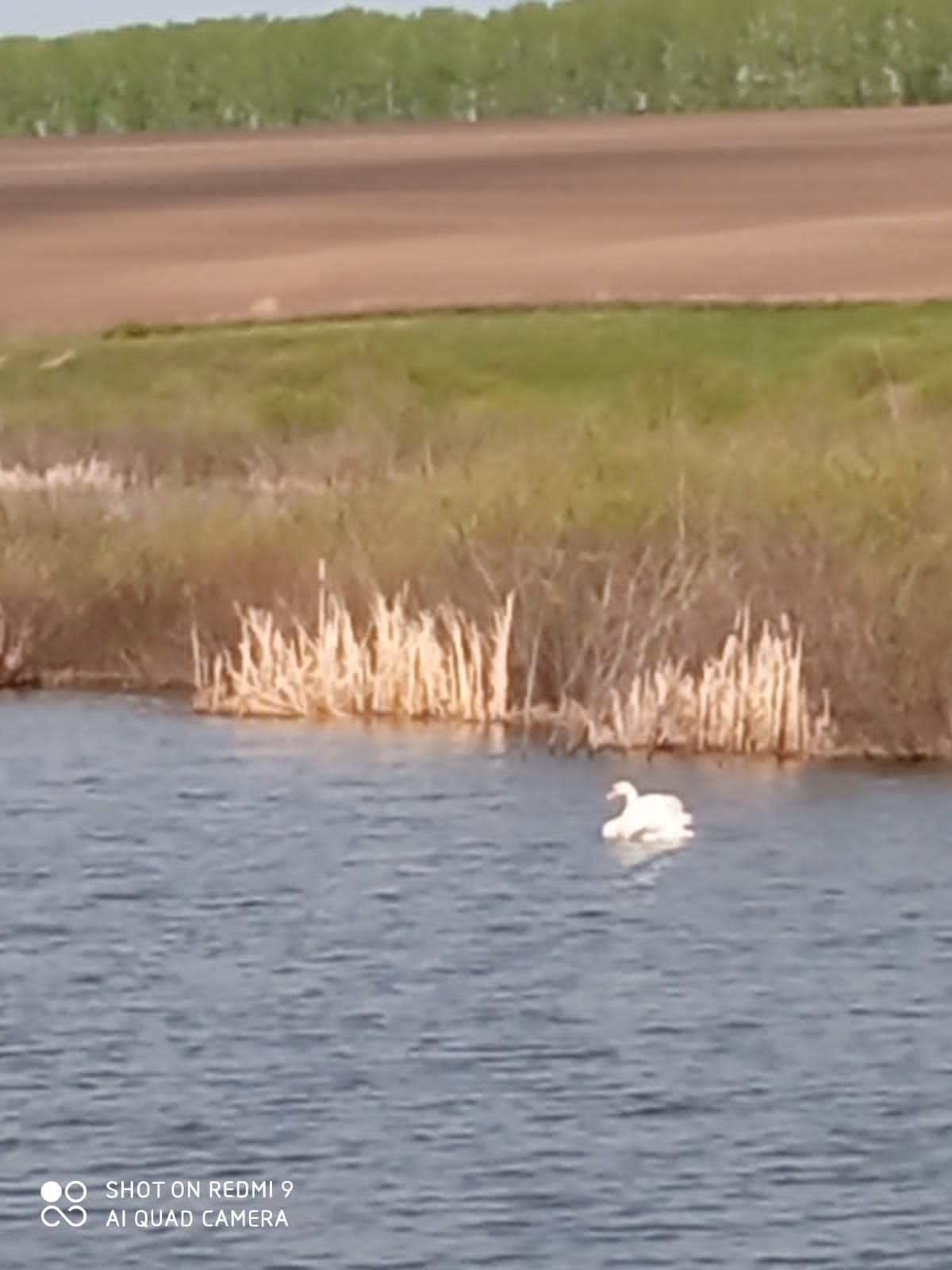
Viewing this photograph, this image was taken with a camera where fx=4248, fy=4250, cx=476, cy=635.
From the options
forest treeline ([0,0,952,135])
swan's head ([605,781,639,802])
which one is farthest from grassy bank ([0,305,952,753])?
forest treeline ([0,0,952,135])

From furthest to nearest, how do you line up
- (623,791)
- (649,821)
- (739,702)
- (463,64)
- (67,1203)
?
(463,64) → (739,702) → (623,791) → (649,821) → (67,1203)

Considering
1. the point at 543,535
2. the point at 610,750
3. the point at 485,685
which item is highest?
the point at 543,535

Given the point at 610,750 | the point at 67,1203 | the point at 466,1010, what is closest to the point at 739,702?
the point at 610,750

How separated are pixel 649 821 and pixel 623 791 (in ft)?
1.03

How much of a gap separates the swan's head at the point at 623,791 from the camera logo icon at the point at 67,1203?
19.8 feet

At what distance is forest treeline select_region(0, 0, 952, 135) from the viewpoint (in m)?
123

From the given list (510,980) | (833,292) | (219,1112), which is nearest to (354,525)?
(510,980)

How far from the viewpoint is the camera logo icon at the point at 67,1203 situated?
1393 cm

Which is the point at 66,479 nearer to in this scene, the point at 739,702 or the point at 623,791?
the point at 739,702

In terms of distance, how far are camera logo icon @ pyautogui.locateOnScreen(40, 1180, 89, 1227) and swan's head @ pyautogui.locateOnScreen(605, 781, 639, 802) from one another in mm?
6022

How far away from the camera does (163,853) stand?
20125 mm

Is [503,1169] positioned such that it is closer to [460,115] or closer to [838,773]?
[838,773]

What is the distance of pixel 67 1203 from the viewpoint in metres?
14.2

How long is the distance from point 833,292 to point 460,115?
8611cm
